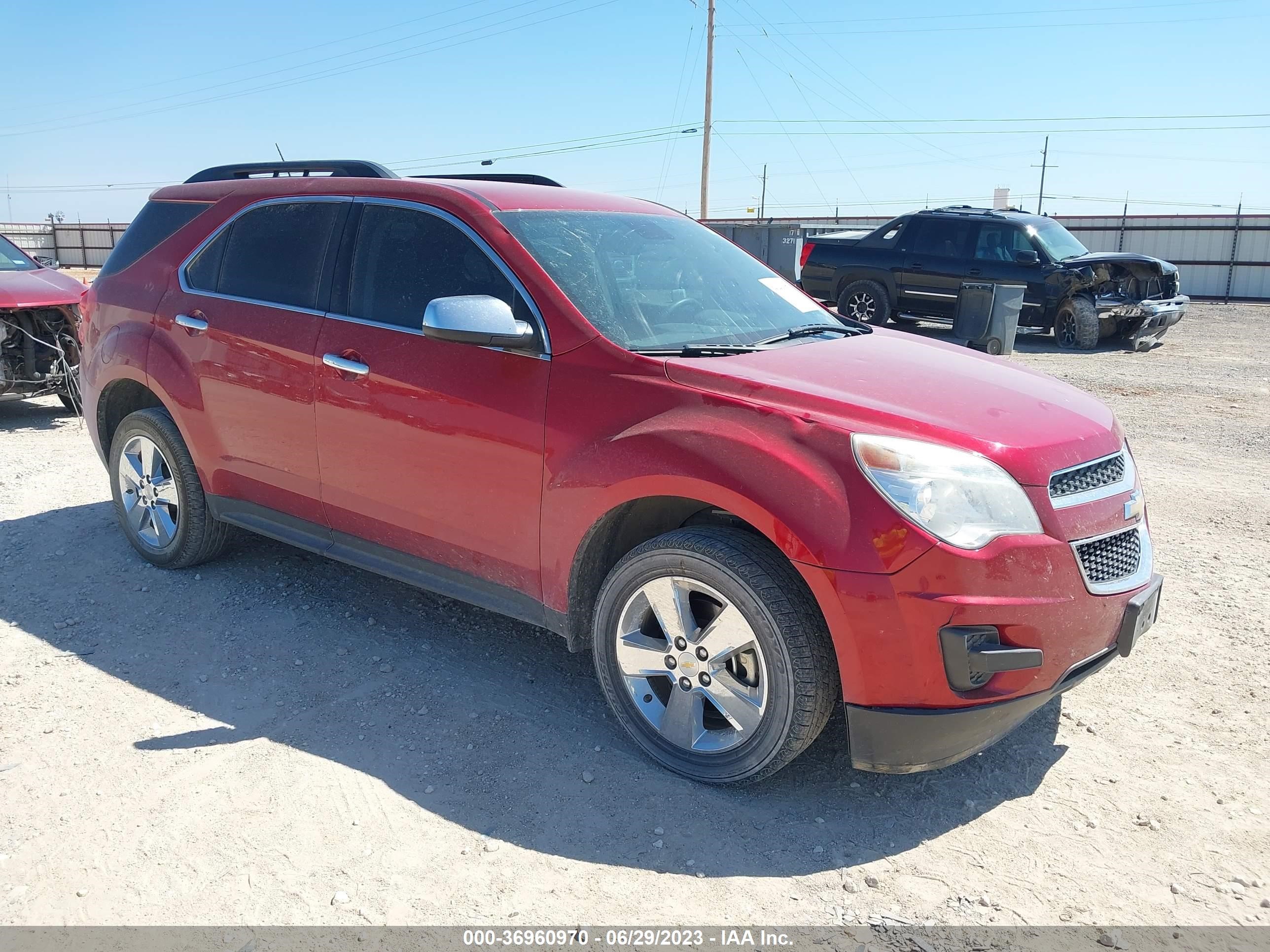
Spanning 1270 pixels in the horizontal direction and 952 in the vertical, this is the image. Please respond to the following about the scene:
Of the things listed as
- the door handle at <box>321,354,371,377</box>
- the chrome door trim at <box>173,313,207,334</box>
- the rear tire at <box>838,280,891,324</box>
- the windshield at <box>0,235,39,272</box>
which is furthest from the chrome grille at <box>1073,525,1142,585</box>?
the rear tire at <box>838,280,891,324</box>

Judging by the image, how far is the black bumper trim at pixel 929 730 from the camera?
2.80 m

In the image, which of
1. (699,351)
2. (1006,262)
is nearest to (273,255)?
(699,351)

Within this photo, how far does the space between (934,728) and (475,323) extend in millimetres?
1927

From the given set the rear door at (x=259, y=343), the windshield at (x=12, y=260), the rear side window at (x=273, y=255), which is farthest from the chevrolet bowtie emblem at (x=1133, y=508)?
the windshield at (x=12, y=260)

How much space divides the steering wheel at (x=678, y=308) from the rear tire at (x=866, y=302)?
11892mm

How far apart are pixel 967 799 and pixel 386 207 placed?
309cm

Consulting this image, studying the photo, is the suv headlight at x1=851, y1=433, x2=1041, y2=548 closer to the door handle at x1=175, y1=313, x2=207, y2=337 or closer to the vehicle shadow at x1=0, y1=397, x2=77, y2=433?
the door handle at x1=175, y1=313, x2=207, y2=337

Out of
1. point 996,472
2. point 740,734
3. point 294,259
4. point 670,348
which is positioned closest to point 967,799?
point 740,734

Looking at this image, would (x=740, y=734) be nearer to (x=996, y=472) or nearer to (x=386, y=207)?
(x=996, y=472)

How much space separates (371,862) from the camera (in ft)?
9.30

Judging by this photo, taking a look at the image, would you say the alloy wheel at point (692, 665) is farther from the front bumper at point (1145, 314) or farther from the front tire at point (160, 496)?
the front bumper at point (1145, 314)

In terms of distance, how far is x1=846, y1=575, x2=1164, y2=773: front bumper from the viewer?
2799 mm

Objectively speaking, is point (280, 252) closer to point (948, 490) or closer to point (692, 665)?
point (692, 665)

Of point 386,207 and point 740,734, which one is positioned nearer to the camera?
point 740,734
